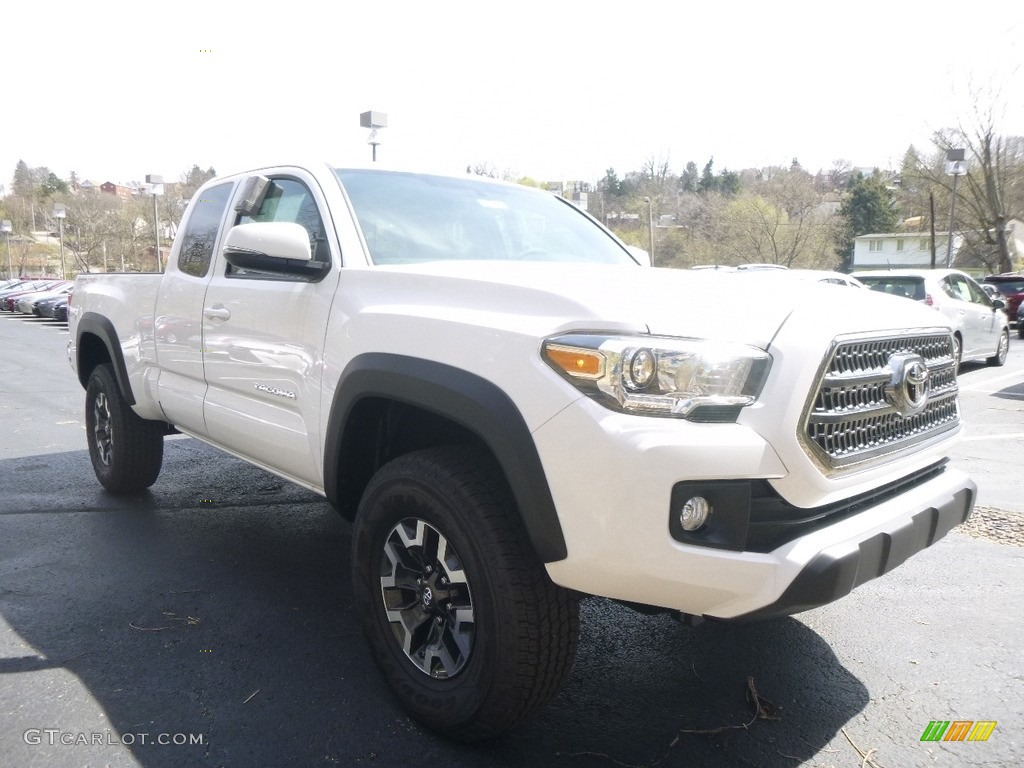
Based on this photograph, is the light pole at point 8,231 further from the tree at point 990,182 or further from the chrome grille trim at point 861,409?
the chrome grille trim at point 861,409

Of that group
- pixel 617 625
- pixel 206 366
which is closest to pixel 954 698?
pixel 617 625

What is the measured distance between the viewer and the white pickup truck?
6.88 feet

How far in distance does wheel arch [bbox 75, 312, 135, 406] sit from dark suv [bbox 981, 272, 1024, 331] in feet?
73.4

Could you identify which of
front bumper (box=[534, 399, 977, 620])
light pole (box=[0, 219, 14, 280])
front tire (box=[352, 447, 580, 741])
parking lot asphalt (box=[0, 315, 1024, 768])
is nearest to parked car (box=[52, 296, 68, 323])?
parking lot asphalt (box=[0, 315, 1024, 768])

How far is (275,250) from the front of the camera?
3.04 metres

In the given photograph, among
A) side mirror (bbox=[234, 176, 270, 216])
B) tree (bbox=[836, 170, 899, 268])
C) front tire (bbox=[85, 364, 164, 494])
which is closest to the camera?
side mirror (bbox=[234, 176, 270, 216])

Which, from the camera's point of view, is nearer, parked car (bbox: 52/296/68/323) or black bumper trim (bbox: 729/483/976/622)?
black bumper trim (bbox: 729/483/976/622)

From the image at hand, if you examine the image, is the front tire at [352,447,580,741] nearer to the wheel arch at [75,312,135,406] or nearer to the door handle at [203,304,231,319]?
the door handle at [203,304,231,319]

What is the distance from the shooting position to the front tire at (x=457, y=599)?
231 centimetres

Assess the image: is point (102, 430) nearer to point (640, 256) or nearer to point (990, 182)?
point (640, 256)

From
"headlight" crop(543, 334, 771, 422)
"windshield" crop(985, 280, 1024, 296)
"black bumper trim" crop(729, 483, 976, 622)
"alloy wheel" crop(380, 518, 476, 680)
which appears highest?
"windshield" crop(985, 280, 1024, 296)

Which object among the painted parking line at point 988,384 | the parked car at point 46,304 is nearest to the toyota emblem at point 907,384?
the painted parking line at point 988,384

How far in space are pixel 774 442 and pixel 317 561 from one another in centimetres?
279

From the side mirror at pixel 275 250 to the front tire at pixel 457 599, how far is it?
0.92m
